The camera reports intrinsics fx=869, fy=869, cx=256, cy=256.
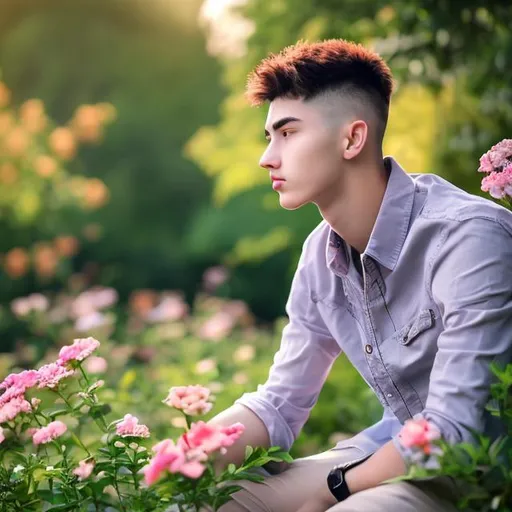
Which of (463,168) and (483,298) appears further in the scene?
(463,168)

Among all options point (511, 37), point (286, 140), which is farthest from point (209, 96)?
point (286, 140)

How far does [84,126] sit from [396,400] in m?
4.91

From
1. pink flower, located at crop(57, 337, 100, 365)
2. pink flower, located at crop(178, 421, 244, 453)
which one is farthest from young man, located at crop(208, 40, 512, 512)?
pink flower, located at crop(57, 337, 100, 365)

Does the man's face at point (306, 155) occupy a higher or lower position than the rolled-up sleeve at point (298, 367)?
higher

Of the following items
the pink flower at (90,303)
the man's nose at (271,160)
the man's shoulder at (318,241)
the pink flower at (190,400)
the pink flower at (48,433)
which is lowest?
the pink flower at (90,303)

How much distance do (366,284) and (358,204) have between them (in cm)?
19

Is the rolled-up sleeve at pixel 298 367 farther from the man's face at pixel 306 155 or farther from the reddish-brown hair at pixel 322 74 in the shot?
the reddish-brown hair at pixel 322 74

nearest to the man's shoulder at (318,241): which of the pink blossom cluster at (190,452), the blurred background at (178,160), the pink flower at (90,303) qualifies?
the pink blossom cluster at (190,452)

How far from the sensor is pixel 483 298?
5.62 feet

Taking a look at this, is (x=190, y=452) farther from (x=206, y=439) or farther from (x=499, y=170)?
(x=499, y=170)

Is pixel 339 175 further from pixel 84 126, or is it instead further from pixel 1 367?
pixel 84 126

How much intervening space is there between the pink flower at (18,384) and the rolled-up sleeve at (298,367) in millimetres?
543

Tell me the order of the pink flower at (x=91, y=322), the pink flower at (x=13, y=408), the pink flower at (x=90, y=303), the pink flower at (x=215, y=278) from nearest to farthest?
1. the pink flower at (x=13, y=408)
2. the pink flower at (x=91, y=322)
3. the pink flower at (x=90, y=303)
4. the pink flower at (x=215, y=278)

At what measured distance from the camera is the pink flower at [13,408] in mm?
1788
